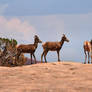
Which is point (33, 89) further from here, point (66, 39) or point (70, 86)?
point (66, 39)

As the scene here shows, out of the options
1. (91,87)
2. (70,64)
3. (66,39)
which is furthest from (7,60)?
(91,87)

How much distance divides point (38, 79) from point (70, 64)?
9.30ft

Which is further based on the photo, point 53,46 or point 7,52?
point 7,52

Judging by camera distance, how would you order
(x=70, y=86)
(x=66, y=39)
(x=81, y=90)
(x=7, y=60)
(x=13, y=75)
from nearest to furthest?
(x=81, y=90), (x=70, y=86), (x=13, y=75), (x=66, y=39), (x=7, y=60)

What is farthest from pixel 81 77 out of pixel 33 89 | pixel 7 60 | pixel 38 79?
pixel 7 60

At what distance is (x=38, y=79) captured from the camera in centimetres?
1091

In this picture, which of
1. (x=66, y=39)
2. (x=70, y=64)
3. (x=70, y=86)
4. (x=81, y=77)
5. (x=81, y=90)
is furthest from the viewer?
(x=66, y=39)

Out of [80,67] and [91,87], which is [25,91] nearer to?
[91,87]

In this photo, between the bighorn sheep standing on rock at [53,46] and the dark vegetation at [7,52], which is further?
the dark vegetation at [7,52]

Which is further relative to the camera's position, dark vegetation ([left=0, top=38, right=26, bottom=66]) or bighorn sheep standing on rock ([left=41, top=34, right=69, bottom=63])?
dark vegetation ([left=0, top=38, right=26, bottom=66])

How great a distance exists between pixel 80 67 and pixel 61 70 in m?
0.94

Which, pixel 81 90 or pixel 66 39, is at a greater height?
pixel 66 39

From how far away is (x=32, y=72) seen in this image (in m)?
12.2

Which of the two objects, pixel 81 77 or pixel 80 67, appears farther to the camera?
pixel 80 67
